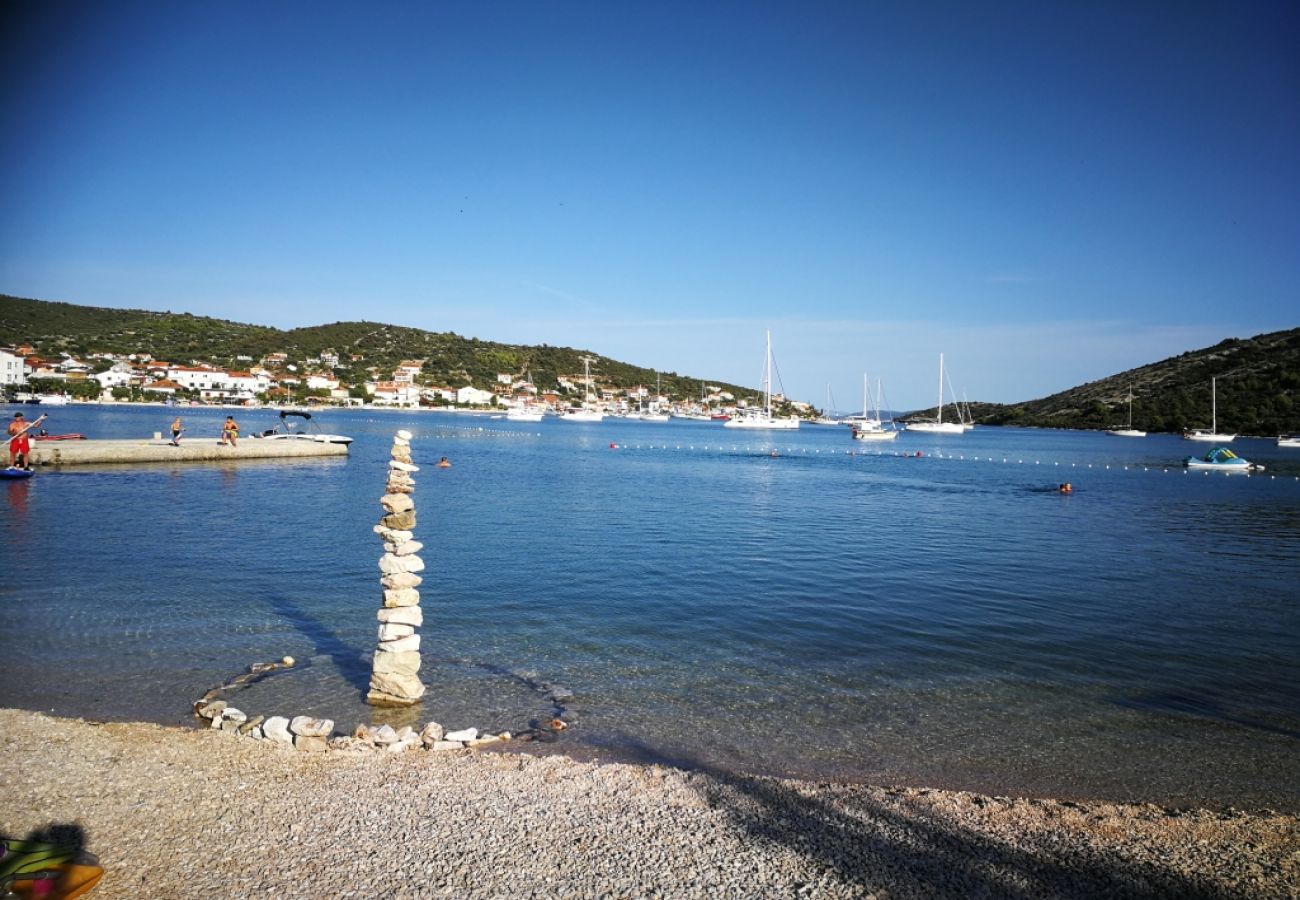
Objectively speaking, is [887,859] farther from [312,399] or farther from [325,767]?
[312,399]

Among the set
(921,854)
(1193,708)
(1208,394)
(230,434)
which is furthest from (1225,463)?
(1208,394)

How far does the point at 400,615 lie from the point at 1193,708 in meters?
10.3

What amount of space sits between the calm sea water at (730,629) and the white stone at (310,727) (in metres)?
0.95

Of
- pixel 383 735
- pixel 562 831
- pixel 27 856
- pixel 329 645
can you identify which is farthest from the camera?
pixel 329 645

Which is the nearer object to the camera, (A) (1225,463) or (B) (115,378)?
(A) (1225,463)

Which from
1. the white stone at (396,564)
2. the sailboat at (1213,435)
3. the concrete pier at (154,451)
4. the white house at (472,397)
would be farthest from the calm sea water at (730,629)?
the white house at (472,397)

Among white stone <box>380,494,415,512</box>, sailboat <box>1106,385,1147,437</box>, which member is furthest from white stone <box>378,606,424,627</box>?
sailboat <box>1106,385,1147,437</box>

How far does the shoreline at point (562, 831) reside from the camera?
514 centimetres

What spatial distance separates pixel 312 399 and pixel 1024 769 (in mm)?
164833

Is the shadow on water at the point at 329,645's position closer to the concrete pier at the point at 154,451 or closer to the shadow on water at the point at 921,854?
the shadow on water at the point at 921,854

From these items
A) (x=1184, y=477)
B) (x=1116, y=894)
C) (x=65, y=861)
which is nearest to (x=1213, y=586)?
(x=1116, y=894)

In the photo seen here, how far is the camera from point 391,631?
8938mm

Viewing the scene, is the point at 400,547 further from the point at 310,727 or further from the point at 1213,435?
the point at 1213,435

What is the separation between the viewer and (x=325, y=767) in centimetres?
679
